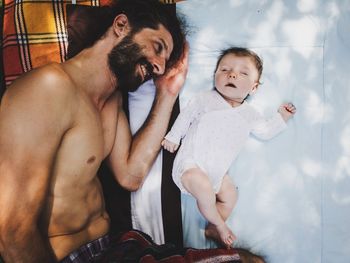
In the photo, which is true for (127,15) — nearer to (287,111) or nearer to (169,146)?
(169,146)

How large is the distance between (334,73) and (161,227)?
0.72m

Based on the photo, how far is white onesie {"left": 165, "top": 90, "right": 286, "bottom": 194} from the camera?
116cm

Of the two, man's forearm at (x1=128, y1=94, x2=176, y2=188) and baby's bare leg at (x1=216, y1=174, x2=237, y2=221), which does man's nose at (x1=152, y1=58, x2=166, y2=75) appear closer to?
man's forearm at (x1=128, y1=94, x2=176, y2=188)

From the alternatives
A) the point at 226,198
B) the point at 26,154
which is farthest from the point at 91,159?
the point at 226,198

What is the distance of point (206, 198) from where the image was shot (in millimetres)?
1156

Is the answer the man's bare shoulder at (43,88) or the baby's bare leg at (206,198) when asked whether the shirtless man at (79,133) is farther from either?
the baby's bare leg at (206,198)

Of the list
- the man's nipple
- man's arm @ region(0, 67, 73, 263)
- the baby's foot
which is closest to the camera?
man's arm @ region(0, 67, 73, 263)

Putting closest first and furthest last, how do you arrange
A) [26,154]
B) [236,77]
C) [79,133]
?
[26,154], [79,133], [236,77]

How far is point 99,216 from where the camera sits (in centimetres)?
120

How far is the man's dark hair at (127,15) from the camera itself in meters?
1.18

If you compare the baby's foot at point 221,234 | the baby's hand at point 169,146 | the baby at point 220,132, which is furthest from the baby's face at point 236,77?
the baby's foot at point 221,234

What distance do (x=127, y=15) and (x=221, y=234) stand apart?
73cm

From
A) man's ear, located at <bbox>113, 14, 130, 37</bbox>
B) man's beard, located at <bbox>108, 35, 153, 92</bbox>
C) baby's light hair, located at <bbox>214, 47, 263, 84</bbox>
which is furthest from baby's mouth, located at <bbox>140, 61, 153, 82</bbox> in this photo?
baby's light hair, located at <bbox>214, 47, 263, 84</bbox>

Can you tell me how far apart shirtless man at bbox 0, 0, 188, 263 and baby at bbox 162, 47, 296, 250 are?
0.31 ft
